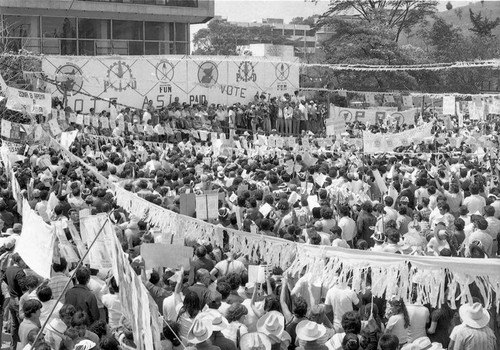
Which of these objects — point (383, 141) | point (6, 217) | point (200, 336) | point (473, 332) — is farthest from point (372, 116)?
point (200, 336)

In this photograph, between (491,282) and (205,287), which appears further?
(205,287)

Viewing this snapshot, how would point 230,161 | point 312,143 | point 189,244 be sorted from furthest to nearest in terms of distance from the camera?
point 312,143 < point 230,161 < point 189,244

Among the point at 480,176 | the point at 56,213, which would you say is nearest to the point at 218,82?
the point at 480,176

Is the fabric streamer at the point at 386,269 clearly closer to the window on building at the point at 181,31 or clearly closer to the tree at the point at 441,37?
the window on building at the point at 181,31

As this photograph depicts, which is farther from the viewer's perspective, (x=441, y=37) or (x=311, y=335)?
(x=441, y=37)

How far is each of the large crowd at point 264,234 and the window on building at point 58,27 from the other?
18.8 metres

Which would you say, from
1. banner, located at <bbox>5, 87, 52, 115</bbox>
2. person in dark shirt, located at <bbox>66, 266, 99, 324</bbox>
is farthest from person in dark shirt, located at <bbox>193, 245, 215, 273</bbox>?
banner, located at <bbox>5, 87, 52, 115</bbox>

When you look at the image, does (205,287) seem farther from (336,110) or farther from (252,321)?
(336,110)

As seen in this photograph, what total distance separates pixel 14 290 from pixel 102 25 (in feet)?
100

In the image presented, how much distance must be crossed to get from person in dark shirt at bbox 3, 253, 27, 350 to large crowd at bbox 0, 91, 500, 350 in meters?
0.02

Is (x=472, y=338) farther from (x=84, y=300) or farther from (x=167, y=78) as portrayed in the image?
(x=167, y=78)

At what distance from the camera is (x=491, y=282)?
8.27 metres

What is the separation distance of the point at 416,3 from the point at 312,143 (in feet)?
154

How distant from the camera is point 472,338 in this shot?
26.2 feet
